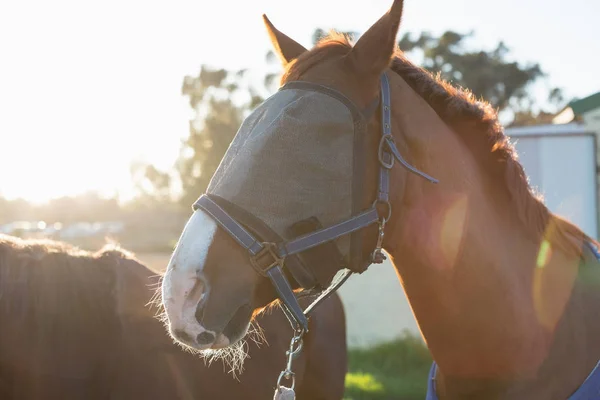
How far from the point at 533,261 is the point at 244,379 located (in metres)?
2.01

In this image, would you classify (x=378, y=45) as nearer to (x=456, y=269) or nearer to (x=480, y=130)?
(x=480, y=130)

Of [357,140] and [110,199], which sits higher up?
[110,199]

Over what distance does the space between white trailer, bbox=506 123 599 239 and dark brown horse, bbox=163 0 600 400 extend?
731 cm

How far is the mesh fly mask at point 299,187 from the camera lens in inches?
76.0

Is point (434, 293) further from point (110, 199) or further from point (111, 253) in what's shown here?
point (110, 199)

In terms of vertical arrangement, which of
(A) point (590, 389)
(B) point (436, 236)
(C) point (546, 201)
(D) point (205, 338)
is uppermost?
(C) point (546, 201)

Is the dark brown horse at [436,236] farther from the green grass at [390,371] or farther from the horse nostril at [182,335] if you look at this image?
the green grass at [390,371]

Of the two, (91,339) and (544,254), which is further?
(91,339)

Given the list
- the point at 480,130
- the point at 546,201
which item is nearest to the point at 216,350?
the point at 480,130

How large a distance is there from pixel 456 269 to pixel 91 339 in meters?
1.99

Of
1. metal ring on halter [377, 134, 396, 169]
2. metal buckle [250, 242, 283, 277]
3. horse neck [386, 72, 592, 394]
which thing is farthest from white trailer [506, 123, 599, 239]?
metal buckle [250, 242, 283, 277]

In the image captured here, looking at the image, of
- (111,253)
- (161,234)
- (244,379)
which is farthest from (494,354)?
(161,234)

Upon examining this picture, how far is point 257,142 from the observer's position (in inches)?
77.4

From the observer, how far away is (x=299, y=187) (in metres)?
1.97
